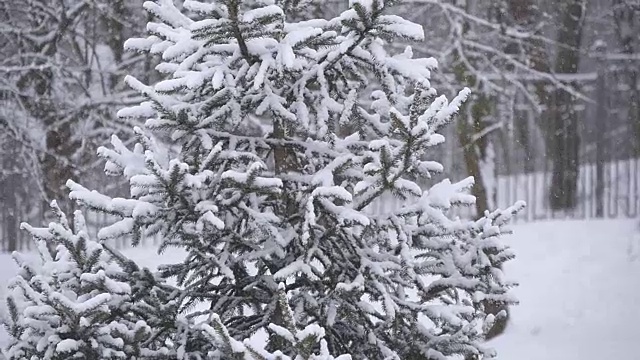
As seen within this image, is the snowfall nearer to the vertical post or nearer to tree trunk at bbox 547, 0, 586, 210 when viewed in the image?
the vertical post

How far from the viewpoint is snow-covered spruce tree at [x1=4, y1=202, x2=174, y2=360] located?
381 centimetres

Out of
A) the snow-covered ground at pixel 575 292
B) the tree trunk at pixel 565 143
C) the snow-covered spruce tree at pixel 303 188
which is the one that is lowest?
the snow-covered ground at pixel 575 292

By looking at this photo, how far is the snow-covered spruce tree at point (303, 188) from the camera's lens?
388 cm

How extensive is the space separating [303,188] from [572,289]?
877 centimetres

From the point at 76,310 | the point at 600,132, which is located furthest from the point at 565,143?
the point at 76,310

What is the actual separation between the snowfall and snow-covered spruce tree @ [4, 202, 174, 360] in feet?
23.0

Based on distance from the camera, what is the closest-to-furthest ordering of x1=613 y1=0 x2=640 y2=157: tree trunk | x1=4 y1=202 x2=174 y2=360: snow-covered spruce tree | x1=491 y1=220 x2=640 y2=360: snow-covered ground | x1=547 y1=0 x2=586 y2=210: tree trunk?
x1=4 y1=202 x2=174 y2=360: snow-covered spruce tree → x1=491 y1=220 x2=640 y2=360: snow-covered ground → x1=547 y1=0 x2=586 y2=210: tree trunk → x1=613 y1=0 x2=640 y2=157: tree trunk

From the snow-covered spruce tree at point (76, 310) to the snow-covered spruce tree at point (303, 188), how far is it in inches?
9.0

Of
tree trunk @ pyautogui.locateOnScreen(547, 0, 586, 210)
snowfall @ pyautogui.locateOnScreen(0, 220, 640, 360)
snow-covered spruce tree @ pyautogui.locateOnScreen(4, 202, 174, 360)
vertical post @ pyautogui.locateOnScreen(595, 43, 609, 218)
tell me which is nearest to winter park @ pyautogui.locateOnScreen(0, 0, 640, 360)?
snow-covered spruce tree @ pyautogui.locateOnScreen(4, 202, 174, 360)

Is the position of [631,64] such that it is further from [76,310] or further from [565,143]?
[76,310]

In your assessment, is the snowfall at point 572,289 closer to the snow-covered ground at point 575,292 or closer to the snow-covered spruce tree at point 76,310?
the snow-covered ground at point 575,292

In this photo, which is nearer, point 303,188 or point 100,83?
point 303,188

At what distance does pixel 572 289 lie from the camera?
481 inches

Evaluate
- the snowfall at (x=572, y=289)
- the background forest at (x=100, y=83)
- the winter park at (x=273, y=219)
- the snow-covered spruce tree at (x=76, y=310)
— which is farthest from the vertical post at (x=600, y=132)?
the snow-covered spruce tree at (x=76, y=310)
